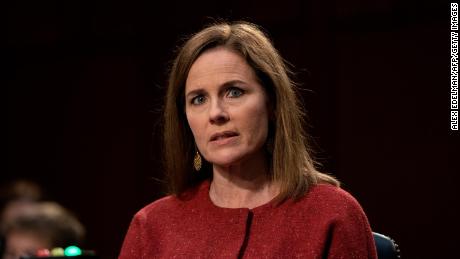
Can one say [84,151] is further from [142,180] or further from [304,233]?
[304,233]

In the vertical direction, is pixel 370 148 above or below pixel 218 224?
below

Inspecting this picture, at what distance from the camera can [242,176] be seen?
2.05 m

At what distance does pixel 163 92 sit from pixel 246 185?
7.67 feet

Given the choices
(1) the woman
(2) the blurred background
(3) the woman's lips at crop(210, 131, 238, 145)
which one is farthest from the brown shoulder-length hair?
(2) the blurred background

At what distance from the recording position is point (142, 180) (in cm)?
440

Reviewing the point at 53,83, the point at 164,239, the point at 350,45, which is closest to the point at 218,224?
the point at 164,239

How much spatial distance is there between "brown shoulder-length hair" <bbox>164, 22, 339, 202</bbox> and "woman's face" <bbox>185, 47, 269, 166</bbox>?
37 mm

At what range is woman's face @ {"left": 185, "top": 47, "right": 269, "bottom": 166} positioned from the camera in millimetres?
1950

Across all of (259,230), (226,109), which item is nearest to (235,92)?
(226,109)

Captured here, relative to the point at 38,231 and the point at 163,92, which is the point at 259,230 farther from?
the point at 163,92

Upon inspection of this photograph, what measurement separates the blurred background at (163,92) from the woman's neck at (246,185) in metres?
0.80

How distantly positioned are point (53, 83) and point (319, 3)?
2016 millimetres

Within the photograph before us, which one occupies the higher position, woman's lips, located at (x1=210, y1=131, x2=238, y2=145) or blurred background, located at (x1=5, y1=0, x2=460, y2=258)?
woman's lips, located at (x1=210, y1=131, x2=238, y2=145)

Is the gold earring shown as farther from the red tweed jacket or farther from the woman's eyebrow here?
the woman's eyebrow
